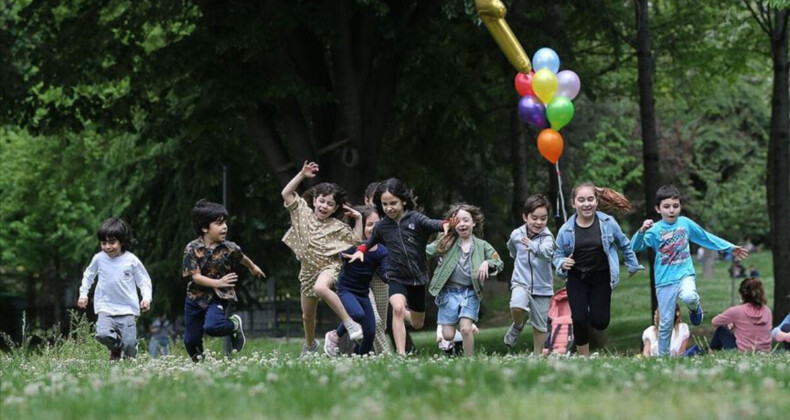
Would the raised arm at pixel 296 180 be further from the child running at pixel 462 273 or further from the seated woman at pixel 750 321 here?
the seated woman at pixel 750 321

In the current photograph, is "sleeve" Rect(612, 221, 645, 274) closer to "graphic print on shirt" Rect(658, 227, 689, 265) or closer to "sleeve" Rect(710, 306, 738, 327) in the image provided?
"graphic print on shirt" Rect(658, 227, 689, 265)

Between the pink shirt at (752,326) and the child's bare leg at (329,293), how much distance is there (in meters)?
5.17

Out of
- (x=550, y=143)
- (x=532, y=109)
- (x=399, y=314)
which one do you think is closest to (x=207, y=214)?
(x=399, y=314)

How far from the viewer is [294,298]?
157 feet

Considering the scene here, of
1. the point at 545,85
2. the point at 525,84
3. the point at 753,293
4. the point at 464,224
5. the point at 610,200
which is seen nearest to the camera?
the point at 610,200

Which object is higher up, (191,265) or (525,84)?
(525,84)

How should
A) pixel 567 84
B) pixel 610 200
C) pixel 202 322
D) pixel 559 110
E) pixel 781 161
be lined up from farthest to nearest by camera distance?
pixel 781 161, pixel 567 84, pixel 559 110, pixel 610 200, pixel 202 322

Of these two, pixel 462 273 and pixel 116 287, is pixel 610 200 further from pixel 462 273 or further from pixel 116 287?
pixel 116 287

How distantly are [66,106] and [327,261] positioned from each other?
39.3ft

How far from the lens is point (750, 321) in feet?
52.9

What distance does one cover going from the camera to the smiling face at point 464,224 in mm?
14016

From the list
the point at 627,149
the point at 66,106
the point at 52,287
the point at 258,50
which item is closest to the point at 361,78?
the point at 258,50

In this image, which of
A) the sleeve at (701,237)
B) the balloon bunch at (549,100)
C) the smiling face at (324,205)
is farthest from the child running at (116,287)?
the balloon bunch at (549,100)

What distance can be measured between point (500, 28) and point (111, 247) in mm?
7000
